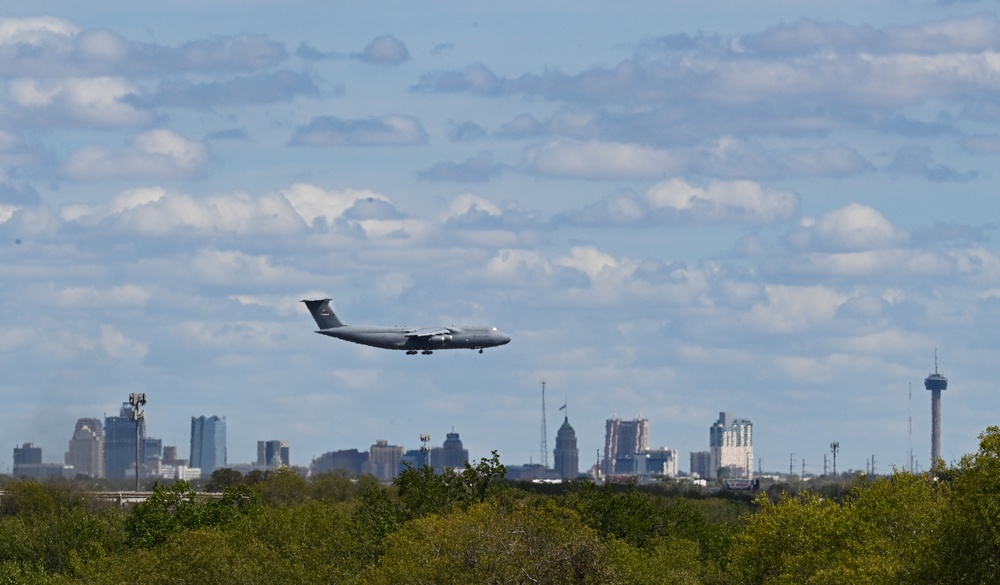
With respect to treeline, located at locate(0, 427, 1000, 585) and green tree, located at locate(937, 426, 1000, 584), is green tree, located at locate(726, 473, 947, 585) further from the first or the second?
green tree, located at locate(937, 426, 1000, 584)

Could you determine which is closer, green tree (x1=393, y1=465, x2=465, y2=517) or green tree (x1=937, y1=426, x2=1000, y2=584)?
green tree (x1=937, y1=426, x2=1000, y2=584)

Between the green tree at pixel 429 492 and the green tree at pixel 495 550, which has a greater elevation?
the green tree at pixel 429 492

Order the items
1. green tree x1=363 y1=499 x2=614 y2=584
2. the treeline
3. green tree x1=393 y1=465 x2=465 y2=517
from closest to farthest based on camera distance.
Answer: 1. the treeline
2. green tree x1=363 y1=499 x2=614 y2=584
3. green tree x1=393 y1=465 x2=465 y2=517

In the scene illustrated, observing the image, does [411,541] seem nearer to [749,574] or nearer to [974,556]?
[749,574]

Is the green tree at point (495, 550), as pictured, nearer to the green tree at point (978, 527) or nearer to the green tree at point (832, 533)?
the green tree at point (832, 533)

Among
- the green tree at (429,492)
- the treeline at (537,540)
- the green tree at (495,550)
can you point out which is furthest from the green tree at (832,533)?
the green tree at (429,492)

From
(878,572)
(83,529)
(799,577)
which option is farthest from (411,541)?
(83,529)

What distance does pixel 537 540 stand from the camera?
79688 millimetres

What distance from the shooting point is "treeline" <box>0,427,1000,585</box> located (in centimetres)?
6831

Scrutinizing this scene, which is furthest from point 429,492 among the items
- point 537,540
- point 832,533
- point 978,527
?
point 978,527

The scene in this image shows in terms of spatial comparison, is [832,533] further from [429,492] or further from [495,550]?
[429,492]

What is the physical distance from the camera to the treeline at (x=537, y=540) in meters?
68.3

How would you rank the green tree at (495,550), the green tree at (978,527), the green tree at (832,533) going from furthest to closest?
the green tree at (832,533), the green tree at (495,550), the green tree at (978,527)

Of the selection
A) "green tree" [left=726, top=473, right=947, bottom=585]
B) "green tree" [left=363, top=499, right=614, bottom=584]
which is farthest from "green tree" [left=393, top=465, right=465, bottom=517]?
"green tree" [left=726, top=473, right=947, bottom=585]
